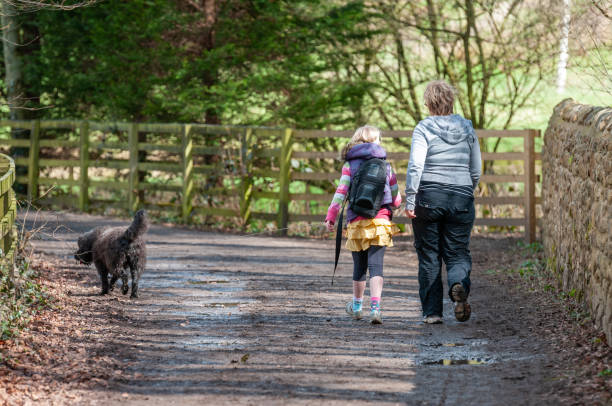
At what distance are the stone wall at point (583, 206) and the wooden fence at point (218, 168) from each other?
3.55 meters

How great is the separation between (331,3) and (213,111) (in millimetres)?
3201

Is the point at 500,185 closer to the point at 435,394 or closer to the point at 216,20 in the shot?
the point at 216,20

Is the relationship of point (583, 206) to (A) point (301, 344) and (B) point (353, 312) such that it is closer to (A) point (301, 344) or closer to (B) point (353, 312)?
(B) point (353, 312)

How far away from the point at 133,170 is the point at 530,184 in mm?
7497

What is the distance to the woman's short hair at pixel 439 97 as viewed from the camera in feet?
23.6

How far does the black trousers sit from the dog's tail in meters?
2.53

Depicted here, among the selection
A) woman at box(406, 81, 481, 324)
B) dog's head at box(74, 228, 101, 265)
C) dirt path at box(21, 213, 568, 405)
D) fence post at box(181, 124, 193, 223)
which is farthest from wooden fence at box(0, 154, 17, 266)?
fence post at box(181, 124, 193, 223)

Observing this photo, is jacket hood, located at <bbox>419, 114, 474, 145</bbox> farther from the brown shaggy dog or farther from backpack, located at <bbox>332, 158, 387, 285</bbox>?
the brown shaggy dog

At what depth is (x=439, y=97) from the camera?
23.6ft

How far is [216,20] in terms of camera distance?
1727cm

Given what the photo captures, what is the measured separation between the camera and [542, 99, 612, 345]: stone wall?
6207 millimetres

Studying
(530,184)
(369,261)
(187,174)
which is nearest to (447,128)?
(369,261)

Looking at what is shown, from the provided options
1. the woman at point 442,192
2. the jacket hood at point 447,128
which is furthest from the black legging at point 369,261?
Answer: the jacket hood at point 447,128

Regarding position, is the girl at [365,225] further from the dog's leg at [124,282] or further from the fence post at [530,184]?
the fence post at [530,184]
